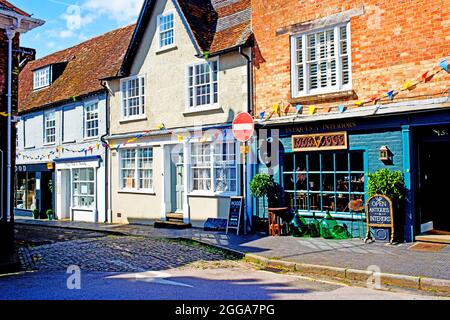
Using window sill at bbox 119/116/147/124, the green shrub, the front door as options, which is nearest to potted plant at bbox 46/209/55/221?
window sill at bbox 119/116/147/124

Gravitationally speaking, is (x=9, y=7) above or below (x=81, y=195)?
above

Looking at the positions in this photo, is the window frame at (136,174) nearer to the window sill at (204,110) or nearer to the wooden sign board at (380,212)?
the window sill at (204,110)

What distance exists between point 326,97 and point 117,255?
6921mm

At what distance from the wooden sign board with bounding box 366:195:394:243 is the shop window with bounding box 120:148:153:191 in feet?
30.4

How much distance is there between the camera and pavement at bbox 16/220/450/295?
8.06m

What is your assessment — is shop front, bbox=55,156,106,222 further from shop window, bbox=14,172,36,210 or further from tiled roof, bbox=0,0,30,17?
tiled roof, bbox=0,0,30,17

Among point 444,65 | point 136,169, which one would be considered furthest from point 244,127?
point 136,169

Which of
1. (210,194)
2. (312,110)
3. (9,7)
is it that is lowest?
(210,194)

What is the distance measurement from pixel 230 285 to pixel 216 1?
12747 mm

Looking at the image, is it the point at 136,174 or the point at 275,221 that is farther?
the point at 136,174

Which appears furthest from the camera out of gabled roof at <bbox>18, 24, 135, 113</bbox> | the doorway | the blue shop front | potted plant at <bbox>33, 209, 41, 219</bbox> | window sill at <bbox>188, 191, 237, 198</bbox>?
potted plant at <bbox>33, 209, 41, 219</bbox>

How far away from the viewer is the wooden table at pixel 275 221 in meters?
13.3

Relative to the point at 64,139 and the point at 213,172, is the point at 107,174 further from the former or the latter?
the point at 213,172

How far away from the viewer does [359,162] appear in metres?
12.4
